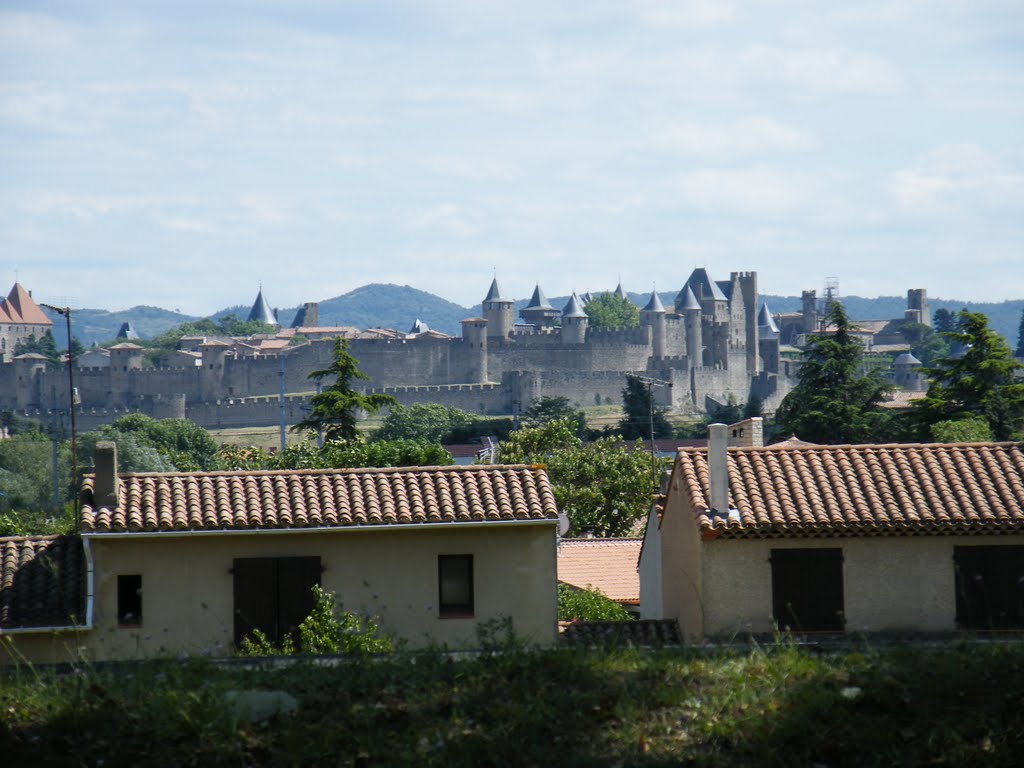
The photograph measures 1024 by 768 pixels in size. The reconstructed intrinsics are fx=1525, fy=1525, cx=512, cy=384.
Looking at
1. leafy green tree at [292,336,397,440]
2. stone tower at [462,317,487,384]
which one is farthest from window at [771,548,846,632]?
stone tower at [462,317,487,384]

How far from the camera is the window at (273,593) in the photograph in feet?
38.1

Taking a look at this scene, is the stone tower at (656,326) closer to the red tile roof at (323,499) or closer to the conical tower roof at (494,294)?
the conical tower roof at (494,294)

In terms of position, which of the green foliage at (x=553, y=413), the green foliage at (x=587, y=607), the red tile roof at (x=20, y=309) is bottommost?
the green foliage at (x=587, y=607)

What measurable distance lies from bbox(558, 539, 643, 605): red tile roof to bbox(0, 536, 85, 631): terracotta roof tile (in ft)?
21.8

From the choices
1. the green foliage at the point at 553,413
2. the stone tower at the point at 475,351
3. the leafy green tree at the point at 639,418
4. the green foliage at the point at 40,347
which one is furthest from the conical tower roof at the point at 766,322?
the green foliage at the point at 40,347

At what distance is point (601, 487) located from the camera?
111 feet

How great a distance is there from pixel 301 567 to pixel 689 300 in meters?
90.9

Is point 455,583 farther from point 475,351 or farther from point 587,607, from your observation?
point 475,351

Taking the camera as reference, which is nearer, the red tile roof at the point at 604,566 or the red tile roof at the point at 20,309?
the red tile roof at the point at 604,566

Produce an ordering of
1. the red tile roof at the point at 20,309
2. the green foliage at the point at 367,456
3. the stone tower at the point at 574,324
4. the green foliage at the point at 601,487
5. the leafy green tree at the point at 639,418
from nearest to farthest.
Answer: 1. the green foliage at the point at 367,456
2. the green foliage at the point at 601,487
3. the leafy green tree at the point at 639,418
4. the stone tower at the point at 574,324
5. the red tile roof at the point at 20,309

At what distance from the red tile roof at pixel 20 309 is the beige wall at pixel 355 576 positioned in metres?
113

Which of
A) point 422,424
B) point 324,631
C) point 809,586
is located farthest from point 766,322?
point 324,631

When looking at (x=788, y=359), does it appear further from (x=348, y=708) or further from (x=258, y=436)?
(x=348, y=708)

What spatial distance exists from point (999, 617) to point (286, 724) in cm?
763
